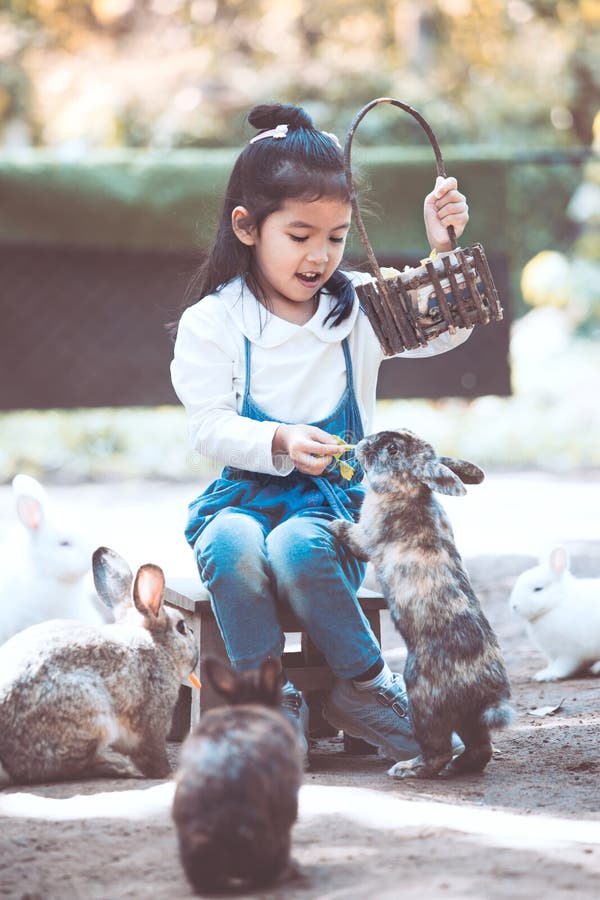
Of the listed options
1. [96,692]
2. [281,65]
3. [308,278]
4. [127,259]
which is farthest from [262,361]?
[281,65]

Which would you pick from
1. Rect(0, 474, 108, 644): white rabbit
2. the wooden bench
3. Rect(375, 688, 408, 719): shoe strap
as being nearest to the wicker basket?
the wooden bench

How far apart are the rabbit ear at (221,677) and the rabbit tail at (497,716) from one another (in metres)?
0.95

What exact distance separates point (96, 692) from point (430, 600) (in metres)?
0.88

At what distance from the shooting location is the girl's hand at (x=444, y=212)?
371 centimetres

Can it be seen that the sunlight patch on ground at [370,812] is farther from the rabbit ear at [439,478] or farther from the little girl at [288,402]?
the rabbit ear at [439,478]

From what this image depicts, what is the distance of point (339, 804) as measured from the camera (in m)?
2.95

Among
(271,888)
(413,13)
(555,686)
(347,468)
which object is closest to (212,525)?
(347,468)

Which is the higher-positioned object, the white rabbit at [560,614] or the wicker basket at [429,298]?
the wicker basket at [429,298]

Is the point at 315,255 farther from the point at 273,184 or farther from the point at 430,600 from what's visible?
the point at 430,600

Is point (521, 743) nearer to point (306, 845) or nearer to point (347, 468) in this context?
point (347, 468)

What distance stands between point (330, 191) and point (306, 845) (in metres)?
1.88

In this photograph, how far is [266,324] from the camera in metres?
3.86

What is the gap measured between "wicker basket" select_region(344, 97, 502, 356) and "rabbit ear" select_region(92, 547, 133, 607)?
3.25ft

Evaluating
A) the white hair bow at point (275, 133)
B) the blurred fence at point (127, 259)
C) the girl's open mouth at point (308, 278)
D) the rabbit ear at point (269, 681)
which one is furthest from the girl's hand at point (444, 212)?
the blurred fence at point (127, 259)
